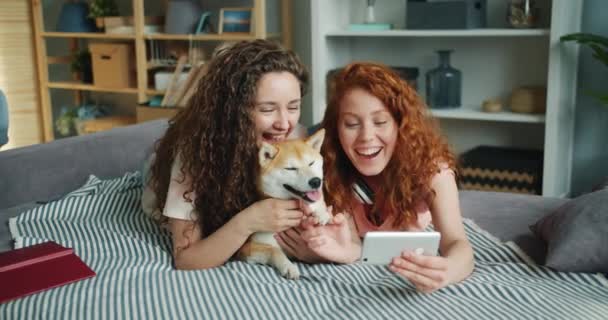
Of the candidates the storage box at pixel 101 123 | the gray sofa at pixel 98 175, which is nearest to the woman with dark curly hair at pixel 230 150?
the gray sofa at pixel 98 175

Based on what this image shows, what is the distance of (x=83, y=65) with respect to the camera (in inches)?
161

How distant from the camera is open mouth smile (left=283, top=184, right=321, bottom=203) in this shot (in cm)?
126

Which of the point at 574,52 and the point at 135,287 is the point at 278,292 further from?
the point at 574,52

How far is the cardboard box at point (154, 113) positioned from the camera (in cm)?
343

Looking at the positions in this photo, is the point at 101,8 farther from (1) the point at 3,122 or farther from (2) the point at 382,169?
(2) the point at 382,169

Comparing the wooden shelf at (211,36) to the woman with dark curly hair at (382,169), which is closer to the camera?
the woman with dark curly hair at (382,169)

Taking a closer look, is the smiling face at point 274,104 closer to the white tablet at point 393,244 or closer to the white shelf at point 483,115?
the white tablet at point 393,244

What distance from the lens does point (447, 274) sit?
124 cm

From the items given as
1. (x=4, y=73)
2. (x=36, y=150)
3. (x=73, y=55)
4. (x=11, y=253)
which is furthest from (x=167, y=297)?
(x=4, y=73)

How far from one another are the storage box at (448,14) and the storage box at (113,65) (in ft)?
5.69

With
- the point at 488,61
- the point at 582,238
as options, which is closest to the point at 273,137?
the point at 582,238

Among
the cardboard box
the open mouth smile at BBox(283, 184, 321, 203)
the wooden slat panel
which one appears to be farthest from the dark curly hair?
the wooden slat panel

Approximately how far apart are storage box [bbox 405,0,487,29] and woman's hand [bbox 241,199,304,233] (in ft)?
5.90

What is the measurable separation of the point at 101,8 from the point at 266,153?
2942 millimetres
